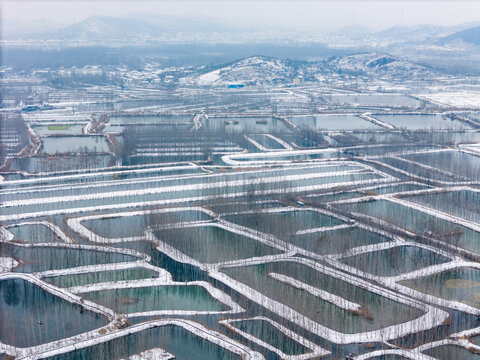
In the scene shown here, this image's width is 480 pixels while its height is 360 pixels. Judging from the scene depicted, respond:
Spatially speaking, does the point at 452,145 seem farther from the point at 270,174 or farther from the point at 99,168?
the point at 99,168

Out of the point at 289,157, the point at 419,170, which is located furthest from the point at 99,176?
the point at 419,170

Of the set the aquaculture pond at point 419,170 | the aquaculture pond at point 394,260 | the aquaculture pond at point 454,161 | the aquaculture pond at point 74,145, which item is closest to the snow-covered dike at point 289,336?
the aquaculture pond at point 394,260

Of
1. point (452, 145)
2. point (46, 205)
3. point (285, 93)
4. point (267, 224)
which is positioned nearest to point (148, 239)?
point (267, 224)

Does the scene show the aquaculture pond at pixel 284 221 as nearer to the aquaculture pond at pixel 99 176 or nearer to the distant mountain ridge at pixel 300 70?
the aquaculture pond at pixel 99 176

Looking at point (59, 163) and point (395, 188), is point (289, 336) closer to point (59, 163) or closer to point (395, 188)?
point (395, 188)

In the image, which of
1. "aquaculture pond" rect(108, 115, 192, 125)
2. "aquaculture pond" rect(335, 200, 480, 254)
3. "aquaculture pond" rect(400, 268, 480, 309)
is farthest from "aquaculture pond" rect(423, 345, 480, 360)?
"aquaculture pond" rect(108, 115, 192, 125)
